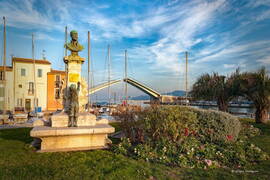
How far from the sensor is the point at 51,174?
3.71 m

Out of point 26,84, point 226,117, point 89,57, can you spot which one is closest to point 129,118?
point 226,117

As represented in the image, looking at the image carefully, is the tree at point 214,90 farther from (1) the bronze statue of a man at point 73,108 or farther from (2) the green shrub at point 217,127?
(1) the bronze statue of a man at point 73,108

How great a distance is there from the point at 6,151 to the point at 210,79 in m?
17.0

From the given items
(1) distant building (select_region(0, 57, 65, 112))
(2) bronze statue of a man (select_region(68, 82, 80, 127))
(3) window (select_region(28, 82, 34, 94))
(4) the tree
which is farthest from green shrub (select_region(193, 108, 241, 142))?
(3) window (select_region(28, 82, 34, 94))

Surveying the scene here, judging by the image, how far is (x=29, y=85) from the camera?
88.9 ft

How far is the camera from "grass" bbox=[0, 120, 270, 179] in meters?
3.69

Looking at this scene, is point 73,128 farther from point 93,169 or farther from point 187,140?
point 187,140

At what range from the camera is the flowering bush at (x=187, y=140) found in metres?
4.68

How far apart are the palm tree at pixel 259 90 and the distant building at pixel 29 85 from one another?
26.3 meters

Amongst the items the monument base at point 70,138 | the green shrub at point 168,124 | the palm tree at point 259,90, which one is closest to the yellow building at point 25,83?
the monument base at point 70,138

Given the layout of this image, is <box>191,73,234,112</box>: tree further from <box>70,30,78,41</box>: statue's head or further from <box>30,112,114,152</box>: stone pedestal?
<box>70,30,78,41</box>: statue's head

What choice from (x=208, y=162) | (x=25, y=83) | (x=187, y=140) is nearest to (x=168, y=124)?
(x=187, y=140)

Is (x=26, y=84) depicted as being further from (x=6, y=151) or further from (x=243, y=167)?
(x=243, y=167)

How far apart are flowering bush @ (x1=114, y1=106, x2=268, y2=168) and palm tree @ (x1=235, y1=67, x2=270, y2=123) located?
8.01 metres
